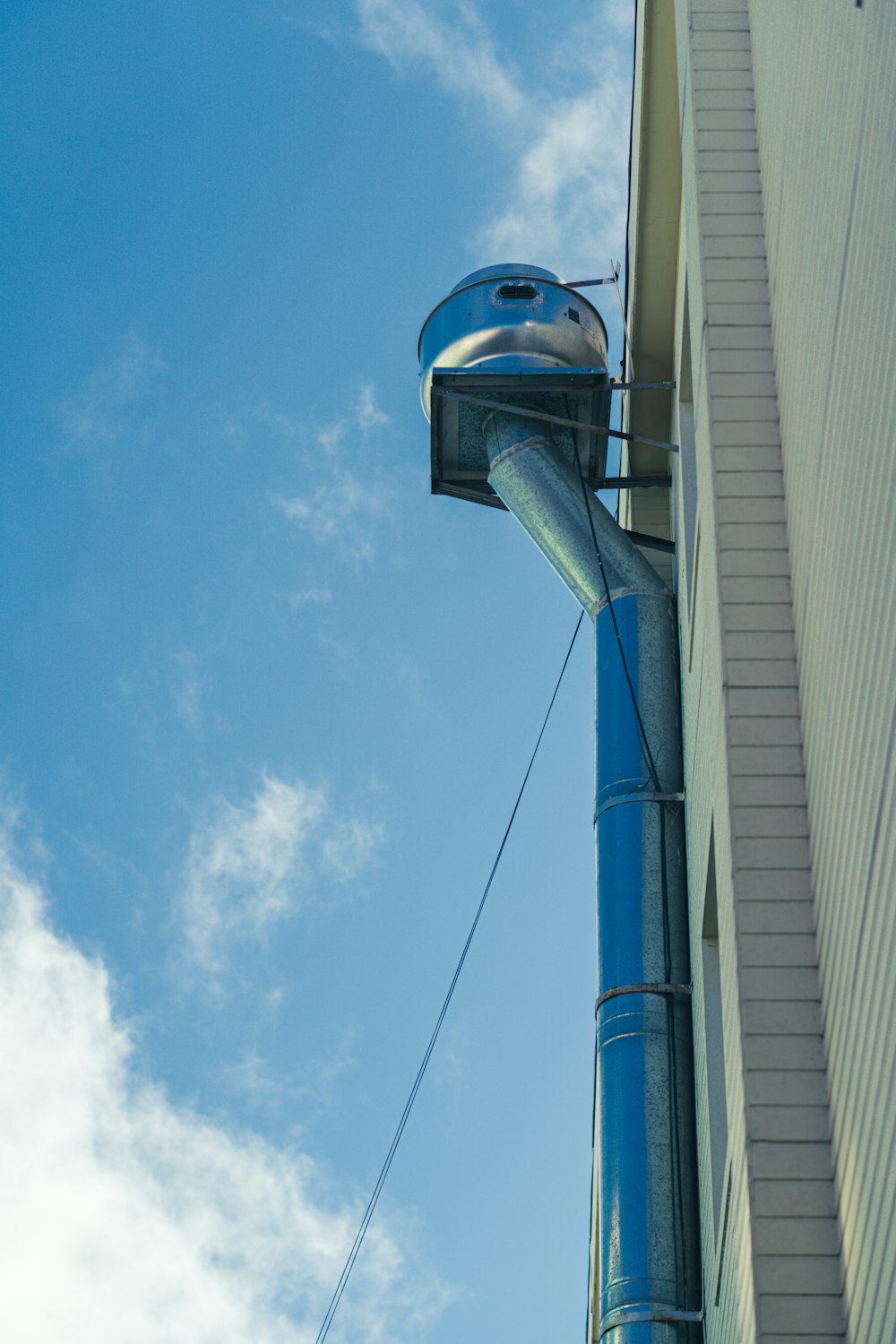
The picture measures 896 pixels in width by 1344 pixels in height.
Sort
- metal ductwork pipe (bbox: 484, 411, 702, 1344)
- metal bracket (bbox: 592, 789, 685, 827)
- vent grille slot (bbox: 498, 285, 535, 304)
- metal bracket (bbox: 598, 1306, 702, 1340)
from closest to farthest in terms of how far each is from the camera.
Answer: metal bracket (bbox: 598, 1306, 702, 1340)
metal ductwork pipe (bbox: 484, 411, 702, 1344)
metal bracket (bbox: 592, 789, 685, 827)
vent grille slot (bbox: 498, 285, 535, 304)

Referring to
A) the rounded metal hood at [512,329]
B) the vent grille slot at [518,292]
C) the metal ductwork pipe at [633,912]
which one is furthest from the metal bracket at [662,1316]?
the vent grille slot at [518,292]

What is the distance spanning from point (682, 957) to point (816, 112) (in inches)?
223

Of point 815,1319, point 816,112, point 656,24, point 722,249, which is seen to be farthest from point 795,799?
point 656,24

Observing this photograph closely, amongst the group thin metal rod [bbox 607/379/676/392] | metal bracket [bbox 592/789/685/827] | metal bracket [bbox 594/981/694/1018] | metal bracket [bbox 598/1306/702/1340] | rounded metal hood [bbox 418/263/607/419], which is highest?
rounded metal hood [bbox 418/263/607/419]

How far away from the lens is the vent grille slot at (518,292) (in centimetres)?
1403

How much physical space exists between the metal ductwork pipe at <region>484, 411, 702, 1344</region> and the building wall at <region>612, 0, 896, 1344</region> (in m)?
0.41

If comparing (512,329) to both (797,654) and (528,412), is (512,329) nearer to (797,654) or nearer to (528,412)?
(528,412)

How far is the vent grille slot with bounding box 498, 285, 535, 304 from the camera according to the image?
552 inches

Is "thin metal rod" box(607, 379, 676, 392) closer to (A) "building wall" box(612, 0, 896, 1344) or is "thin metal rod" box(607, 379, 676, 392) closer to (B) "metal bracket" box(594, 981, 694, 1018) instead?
(A) "building wall" box(612, 0, 896, 1344)

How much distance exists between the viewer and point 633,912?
1075 centimetres

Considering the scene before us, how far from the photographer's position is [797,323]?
23.8 feet

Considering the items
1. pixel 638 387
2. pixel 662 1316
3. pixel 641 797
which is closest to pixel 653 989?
pixel 641 797

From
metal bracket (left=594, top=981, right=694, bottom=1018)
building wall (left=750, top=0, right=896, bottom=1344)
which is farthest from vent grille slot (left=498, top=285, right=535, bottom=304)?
building wall (left=750, top=0, right=896, bottom=1344)

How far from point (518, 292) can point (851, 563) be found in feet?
29.2
